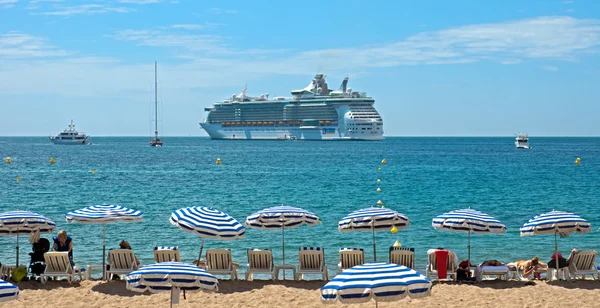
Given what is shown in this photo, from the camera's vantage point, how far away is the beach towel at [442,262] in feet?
38.5

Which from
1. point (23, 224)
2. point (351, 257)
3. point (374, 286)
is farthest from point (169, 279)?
point (23, 224)

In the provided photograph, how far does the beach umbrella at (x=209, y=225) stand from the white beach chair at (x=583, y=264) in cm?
528

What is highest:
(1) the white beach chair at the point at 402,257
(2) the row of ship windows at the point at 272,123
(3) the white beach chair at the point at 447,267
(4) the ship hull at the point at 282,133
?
(2) the row of ship windows at the point at 272,123

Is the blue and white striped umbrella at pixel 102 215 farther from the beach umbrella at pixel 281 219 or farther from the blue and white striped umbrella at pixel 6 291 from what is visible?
the blue and white striped umbrella at pixel 6 291

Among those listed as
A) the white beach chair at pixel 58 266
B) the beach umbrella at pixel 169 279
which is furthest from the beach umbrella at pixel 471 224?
the white beach chair at pixel 58 266

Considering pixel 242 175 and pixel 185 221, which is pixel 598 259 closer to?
pixel 185 221

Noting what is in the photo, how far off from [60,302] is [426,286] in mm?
5567

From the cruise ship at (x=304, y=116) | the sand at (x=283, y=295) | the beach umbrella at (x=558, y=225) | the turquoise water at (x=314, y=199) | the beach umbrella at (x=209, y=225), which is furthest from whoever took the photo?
the cruise ship at (x=304, y=116)

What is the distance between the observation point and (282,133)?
120438 mm

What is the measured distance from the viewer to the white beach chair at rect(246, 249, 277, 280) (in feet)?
38.7

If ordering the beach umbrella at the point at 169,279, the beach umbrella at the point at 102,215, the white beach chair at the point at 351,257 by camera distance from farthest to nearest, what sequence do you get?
the white beach chair at the point at 351,257
the beach umbrella at the point at 102,215
the beach umbrella at the point at 169,279

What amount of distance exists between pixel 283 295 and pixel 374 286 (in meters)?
4.24

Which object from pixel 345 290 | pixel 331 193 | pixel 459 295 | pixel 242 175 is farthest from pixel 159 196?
pixel 345 290

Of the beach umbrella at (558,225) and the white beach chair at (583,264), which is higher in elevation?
the beach umbrella at (558,225)
